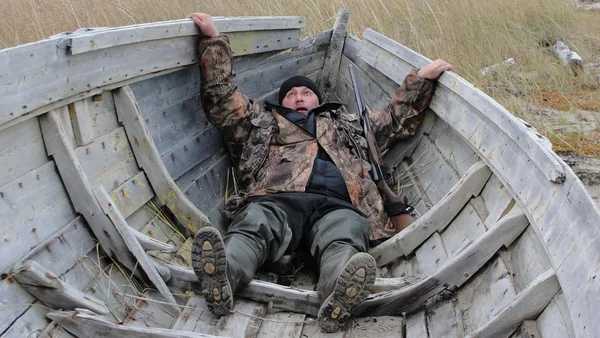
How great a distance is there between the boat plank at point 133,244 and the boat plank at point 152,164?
48 cm

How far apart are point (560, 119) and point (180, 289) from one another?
3.54 meters

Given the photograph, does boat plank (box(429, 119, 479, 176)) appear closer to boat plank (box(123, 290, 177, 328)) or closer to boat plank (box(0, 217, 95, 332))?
boat plank (box(123, 290, 177, 328))

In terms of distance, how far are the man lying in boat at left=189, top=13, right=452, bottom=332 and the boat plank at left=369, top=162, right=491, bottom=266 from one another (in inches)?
5.4

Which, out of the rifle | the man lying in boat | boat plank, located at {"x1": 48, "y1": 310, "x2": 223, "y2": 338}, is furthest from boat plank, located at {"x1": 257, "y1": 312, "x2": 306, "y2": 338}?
the rifle

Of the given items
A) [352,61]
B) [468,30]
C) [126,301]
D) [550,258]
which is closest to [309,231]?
[126,301]

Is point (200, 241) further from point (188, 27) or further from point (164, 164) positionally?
point (188, 27)

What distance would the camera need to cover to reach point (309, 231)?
10.1ft

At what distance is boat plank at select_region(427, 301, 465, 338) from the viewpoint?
7.59 feet

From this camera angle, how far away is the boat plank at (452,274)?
95.2 inches

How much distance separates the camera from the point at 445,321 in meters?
2.40

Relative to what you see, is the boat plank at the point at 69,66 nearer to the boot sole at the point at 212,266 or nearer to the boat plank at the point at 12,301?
the boat plank at the point at 12,301

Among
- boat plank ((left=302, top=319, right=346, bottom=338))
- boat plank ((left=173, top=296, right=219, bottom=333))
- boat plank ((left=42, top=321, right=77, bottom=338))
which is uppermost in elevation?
boat plank ((left=302, top=319, right=346, bottom=338))

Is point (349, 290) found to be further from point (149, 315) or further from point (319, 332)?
point (149, 315)

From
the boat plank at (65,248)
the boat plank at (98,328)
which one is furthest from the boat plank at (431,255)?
the boat plank at (65,248)
